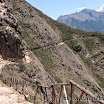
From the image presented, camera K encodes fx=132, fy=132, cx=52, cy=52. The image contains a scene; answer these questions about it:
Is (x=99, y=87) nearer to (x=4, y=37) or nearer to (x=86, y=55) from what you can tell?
(x=86, y=55)

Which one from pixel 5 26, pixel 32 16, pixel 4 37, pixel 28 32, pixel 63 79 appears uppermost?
pixel 32 16

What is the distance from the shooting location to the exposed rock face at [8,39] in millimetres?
24230

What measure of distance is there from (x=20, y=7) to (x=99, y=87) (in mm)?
51133

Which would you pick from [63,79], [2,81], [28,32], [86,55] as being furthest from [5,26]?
[86,55]

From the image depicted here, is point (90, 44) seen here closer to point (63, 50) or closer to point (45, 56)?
point (63, 50)

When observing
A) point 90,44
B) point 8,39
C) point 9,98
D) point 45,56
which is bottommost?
point 9,98

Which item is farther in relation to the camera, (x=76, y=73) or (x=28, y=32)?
(x=28, y=32)

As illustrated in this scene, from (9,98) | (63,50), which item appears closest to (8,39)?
(9,98)

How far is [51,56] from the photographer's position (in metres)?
52.8

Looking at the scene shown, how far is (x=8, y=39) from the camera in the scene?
2512 cm

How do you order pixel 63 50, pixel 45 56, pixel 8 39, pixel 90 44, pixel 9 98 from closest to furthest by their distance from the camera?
pixel 9 98 → pixel 8 39 → pixel 45 56 → pixel 63 50 → pixel 90 44

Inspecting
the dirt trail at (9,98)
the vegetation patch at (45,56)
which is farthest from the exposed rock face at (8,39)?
the vegetation patch at (45,56)

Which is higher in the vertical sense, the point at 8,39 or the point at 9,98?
the point at 8,39

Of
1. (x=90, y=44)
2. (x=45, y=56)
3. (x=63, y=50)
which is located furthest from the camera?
(x=90, y=44)
